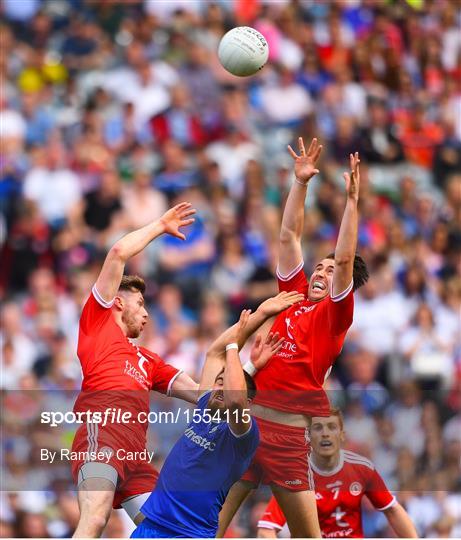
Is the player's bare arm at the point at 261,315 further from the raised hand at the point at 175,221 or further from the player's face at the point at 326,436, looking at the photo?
the player's face at the point at 326,436

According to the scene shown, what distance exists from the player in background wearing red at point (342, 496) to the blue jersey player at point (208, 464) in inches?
44.5

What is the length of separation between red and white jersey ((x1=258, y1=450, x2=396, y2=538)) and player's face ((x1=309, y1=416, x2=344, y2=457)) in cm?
14

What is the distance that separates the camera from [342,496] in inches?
410

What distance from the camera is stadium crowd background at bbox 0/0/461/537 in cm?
1455

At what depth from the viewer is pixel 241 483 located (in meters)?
9.81

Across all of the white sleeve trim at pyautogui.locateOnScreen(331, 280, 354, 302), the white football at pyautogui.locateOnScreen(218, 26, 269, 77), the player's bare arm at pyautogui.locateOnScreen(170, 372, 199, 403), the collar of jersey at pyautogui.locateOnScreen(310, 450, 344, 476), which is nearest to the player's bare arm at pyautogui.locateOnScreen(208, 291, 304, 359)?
the white sleeve trim at pyautogui.locateOnScreen(331, 280, 354, 302)

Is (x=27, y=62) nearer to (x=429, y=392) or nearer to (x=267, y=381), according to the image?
(x=429, y=392)

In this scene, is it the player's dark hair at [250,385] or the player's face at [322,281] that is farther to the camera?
the player's face at [322,281]

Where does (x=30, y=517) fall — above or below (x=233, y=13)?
below

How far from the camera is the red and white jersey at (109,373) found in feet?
31.6

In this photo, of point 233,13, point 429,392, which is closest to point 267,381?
point 429,392

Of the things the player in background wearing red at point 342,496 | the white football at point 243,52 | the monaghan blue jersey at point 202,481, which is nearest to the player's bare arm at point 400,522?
the player in background wearing red at point 342,496

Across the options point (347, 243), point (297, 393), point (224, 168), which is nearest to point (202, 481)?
point (297, 393)

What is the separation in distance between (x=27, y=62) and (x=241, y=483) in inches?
347
